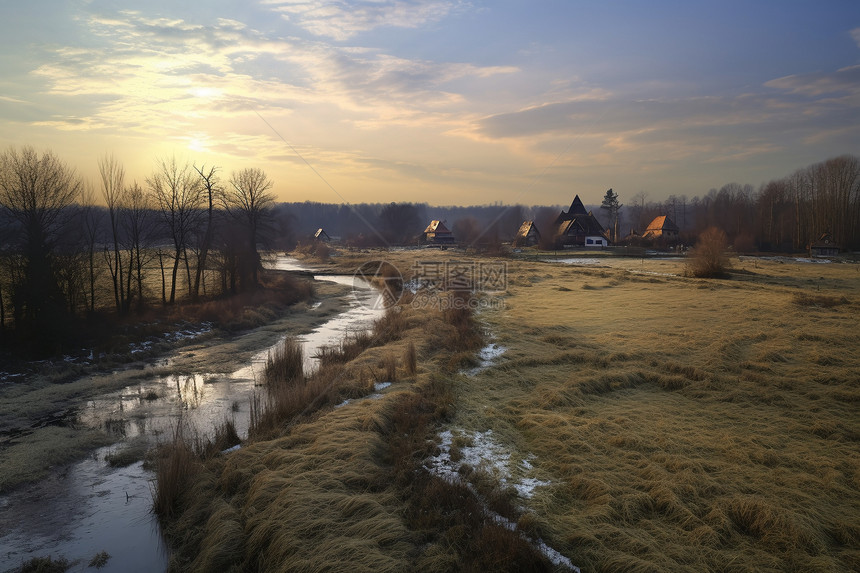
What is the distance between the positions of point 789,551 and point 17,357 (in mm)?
24624

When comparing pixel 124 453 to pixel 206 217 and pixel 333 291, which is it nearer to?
pixel 206 217

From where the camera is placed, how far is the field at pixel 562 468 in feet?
21.0

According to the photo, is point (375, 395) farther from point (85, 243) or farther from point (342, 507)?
point (85, 243)

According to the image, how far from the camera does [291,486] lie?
319 inches

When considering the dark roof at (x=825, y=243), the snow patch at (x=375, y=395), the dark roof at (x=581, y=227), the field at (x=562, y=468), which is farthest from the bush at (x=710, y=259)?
the dark roof at (x=581, y=227)

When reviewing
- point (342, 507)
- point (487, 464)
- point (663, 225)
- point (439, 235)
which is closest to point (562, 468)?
point (487, 464)

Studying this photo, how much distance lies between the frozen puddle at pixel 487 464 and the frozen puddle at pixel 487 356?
452 cm

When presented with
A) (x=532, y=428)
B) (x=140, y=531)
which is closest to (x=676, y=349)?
(x=532, y=428)

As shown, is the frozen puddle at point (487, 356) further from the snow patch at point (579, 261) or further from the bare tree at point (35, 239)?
the snow patch at point (579, 261)

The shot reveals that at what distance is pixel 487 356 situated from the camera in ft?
53.9

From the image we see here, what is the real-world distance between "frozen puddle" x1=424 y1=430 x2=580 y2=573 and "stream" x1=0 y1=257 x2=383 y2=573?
16.1ft

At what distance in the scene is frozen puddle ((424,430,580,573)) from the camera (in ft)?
26.3

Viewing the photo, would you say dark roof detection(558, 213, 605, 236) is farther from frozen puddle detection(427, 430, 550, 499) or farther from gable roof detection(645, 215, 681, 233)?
frozen puddle detection(427, 430, 550, 499)

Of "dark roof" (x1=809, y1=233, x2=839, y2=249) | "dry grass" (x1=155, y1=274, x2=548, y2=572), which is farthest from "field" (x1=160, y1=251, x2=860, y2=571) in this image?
"dark roof" (x1=809, y1=233, x2=839, y2=249)
